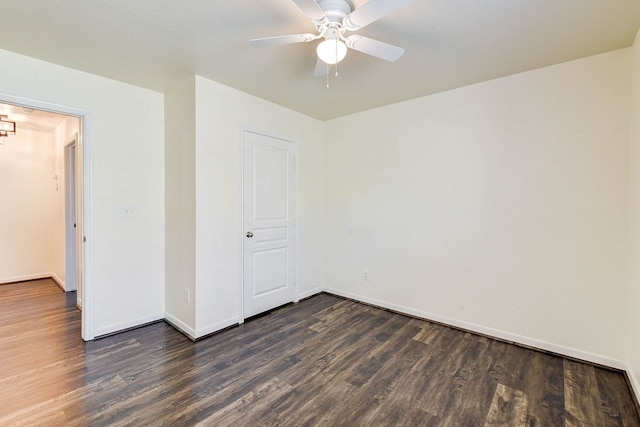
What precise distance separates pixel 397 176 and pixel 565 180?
1.54m

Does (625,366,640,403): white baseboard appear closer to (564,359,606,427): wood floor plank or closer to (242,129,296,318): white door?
(564,359,606,427): wood floor plank

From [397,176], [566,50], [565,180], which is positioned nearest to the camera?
A: [566,50]

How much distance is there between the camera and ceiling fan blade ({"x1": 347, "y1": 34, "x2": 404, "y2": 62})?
5.70 ft

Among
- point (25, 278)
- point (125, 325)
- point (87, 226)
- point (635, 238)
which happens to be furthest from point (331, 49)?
point (25, 278)

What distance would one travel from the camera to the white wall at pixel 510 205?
2.29 meters

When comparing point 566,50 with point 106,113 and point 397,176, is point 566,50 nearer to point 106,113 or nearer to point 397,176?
point 397,176

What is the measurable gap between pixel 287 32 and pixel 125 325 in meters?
3.13

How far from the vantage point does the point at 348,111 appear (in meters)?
3.75

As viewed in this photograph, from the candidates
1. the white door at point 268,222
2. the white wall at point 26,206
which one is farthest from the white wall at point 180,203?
the white wall at point 26,206

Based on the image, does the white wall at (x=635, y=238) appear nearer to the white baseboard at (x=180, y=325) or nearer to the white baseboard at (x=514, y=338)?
the white baseboard at (x=514, y=338)

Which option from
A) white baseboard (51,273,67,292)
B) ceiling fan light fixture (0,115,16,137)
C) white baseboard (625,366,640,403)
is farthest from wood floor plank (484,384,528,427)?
ceiling fan light fixture (0,115,16,137)

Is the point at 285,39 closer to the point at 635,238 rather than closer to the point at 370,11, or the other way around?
the point at 370,11

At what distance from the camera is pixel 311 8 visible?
4.88 feet

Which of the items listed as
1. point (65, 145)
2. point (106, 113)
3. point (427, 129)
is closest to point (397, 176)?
point (427, 129)
